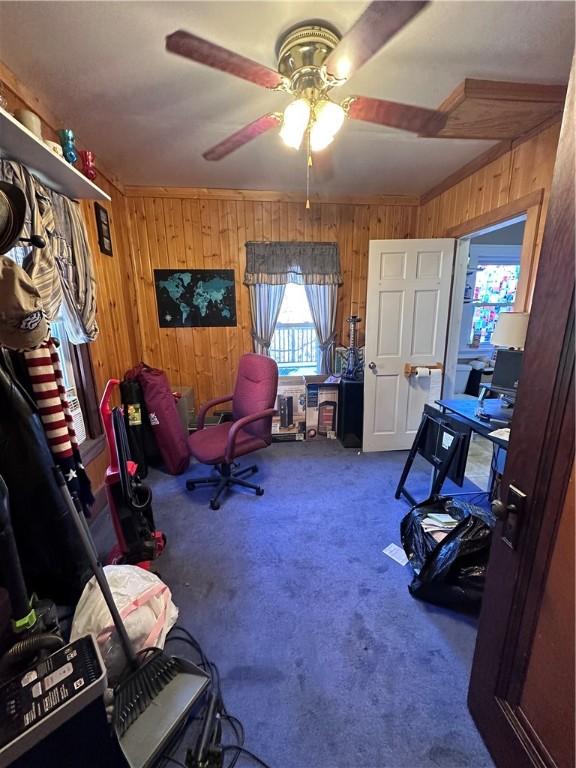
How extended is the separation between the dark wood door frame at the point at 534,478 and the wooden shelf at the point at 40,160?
1679 mm

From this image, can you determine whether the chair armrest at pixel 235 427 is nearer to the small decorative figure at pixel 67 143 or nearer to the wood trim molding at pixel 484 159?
the small decorative figure at pixel 67 143

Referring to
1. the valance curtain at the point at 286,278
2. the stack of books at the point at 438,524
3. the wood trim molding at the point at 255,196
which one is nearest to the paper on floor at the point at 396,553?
the stack of books at the point at 438,524

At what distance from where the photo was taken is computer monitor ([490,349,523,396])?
200 centimetres

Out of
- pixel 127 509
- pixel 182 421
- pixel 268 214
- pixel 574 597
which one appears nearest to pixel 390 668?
pixel 574 597

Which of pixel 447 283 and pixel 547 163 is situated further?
pixel 447 283

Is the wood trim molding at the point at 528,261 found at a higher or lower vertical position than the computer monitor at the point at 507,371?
higher

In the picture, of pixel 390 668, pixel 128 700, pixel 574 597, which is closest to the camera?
pixel 574 597

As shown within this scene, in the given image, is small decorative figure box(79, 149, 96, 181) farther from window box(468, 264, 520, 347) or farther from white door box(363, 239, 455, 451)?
window box(468, 264, 520, 347)

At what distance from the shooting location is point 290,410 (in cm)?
339

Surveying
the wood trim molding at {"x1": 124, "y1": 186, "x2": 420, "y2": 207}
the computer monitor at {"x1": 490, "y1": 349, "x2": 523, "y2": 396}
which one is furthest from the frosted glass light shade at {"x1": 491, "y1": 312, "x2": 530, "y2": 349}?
the wood trim molding at {"x1": 124, "y1": 186, "x2": 420, "y2": 207}

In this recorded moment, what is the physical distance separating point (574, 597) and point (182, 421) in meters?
2.84

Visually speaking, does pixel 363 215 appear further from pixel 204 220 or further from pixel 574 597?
pixel 574 597

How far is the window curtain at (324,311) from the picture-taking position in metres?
3.50

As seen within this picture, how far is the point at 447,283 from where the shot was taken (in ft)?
9.70
